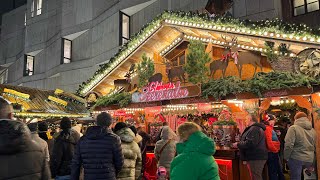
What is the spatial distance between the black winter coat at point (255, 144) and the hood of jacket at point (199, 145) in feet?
12.6

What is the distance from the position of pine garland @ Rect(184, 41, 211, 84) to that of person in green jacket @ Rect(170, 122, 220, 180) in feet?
19.4

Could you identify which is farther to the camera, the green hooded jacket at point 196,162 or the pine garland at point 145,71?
the pine garland at point 145,71

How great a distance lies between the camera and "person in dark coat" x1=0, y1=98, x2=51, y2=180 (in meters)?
2.49

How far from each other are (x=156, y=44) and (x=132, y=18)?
9.01 meters

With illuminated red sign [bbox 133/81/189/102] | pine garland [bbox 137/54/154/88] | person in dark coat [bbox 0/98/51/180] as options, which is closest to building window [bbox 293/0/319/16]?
pine garland [bbox 137/54/154/88]

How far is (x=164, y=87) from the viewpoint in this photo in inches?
383

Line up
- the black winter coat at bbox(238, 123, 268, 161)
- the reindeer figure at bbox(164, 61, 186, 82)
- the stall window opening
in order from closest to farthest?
the black winter coat at bbox(238, 123, 268, 161) → the reindeer figure at bbox(164, 61, 186, 82) → the stall window opening

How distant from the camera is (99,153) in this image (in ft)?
13.9

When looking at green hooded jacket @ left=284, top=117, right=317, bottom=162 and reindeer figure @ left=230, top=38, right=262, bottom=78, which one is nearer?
green hooded jacket @ left=284, top=117, right=317, bottom=162

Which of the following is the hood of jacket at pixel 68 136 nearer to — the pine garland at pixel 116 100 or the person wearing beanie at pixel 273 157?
the person wearing beanie at pixel 273 157

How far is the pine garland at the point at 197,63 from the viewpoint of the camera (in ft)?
29.7

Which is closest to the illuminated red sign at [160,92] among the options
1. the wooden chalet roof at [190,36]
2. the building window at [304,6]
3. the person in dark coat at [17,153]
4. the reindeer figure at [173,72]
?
the reindeer figure at [173,72]

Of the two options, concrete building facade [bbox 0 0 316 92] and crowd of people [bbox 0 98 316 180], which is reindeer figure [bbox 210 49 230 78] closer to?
crowd of people [bbox 0 98 316 180]

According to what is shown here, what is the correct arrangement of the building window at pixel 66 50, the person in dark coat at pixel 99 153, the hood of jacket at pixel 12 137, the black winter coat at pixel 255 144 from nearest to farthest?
the hood of jacket at pixel 12 137
the person in dark coat at pixel 99 153
the black winter coat at pixel 255 144
the building window at pixel 66 50
